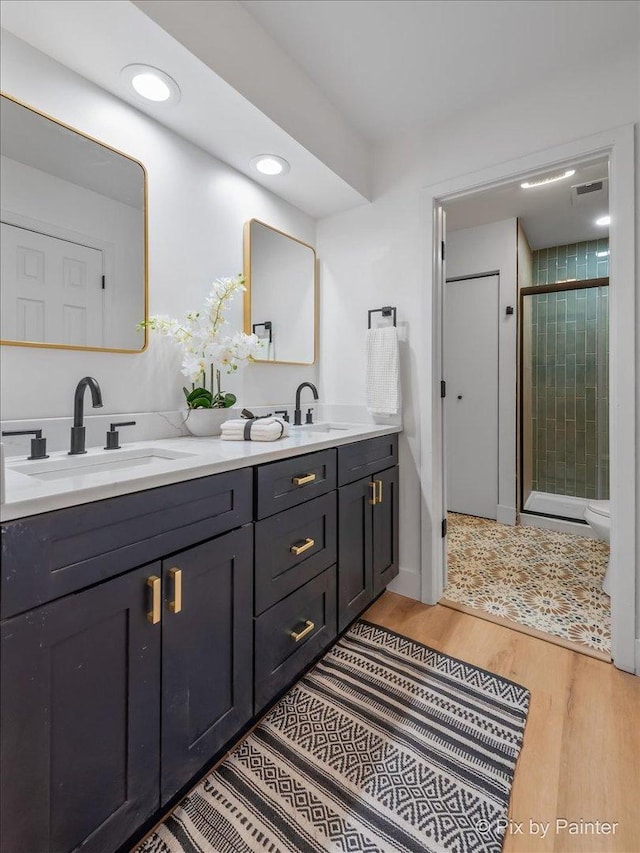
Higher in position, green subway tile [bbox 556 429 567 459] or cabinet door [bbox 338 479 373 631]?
green subway tile [bbox 556 429 567 459]

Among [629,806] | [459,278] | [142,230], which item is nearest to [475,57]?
[142,230]

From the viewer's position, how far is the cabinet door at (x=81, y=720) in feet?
2.40

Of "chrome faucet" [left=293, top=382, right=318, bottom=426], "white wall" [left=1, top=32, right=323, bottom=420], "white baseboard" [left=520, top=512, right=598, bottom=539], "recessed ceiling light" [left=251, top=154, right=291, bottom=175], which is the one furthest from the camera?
"white baseboard" [left=520, top=512, right=598, bottom=539]

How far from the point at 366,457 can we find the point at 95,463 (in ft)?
3.56

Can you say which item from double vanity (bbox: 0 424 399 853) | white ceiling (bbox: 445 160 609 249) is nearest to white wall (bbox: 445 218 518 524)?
white ceiling (bbox: 445 160 609 249)

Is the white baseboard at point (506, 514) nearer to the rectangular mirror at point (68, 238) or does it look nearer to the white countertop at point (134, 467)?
the white countertop at point (134, 467)

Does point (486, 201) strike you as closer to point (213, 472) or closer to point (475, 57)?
point (475, 57)

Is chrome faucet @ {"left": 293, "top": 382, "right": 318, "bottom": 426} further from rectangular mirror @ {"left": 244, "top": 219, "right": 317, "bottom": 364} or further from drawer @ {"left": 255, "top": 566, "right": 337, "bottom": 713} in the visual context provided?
drawer @ {"left": 255, "top": 566, "right": 337, "bottom": 713}

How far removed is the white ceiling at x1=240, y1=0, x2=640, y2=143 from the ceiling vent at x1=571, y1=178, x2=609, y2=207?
1.09 m

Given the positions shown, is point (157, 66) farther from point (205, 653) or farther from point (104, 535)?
point (205, 653)

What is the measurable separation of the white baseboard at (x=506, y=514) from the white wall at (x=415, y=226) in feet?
4.63

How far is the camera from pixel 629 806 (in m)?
1.09

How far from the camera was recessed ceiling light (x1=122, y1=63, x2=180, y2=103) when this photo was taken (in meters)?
1.33

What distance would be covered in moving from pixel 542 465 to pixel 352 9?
3.59 metres
